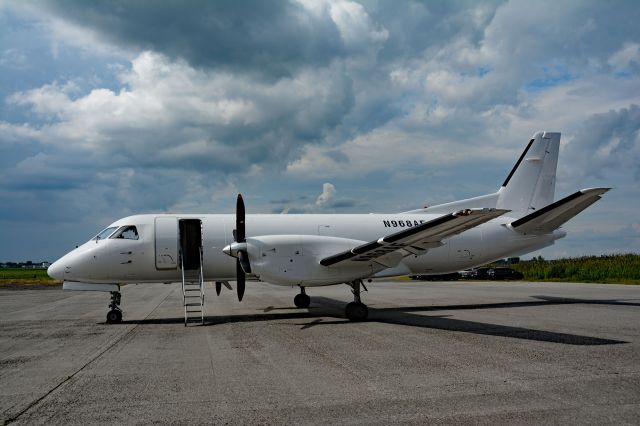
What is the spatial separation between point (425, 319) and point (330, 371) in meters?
7.35

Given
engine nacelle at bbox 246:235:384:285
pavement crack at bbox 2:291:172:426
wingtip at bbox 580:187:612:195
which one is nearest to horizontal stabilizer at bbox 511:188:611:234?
wingtip at bbox 580:187:612:195

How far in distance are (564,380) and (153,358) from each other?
23.3 ft

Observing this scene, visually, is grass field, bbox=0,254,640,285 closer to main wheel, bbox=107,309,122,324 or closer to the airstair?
the airstair

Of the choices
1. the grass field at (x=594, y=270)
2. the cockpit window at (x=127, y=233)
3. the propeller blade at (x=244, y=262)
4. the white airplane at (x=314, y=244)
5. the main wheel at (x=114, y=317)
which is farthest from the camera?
the grass field at (x=594, y=270)

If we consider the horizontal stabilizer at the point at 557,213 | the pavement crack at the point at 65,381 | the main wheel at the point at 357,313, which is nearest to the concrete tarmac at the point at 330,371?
the pavement crack at the point at 65,381

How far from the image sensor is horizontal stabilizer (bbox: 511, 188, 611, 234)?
46.9 ft

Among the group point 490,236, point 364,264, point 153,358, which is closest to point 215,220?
point 364,264

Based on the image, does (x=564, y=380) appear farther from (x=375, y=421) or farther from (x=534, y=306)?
(x=534, y=306)

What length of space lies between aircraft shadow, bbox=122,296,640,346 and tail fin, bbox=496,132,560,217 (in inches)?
155

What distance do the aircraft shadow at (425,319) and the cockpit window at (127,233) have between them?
2709 mm

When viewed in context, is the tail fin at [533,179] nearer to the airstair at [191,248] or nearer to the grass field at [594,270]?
the airstair at [191,248]

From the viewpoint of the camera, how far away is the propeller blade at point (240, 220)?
1434 cm

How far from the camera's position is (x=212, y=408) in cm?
588

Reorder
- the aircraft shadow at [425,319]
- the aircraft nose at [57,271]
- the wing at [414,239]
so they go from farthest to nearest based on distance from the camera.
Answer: the aircraft nose at [57,271], the wing at [414,239], the aircraft shadow at [425,319]
